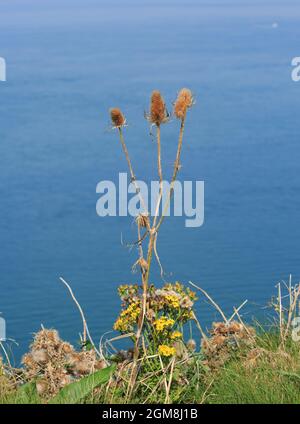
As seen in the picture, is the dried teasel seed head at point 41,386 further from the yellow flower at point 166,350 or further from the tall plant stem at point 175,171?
the tall plant stem at point 175,171

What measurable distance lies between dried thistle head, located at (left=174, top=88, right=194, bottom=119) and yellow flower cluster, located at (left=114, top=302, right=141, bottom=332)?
87cm

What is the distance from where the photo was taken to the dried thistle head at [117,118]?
14.3ft

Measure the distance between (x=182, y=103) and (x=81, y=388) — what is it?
1219 millimetres

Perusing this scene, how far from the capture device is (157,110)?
428 centimetres

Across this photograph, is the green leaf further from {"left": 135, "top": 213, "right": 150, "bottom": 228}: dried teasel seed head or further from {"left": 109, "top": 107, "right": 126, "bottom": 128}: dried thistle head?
{"left": 109, "top": 107, "right": 126, "bottom": 128}: dried thistle head

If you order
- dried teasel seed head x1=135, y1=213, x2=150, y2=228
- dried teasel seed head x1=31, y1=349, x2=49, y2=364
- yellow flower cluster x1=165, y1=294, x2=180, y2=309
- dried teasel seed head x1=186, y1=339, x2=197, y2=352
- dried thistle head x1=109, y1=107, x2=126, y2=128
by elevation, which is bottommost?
dried teasel seed head x1=31, y1=349, x2=49, y2=364

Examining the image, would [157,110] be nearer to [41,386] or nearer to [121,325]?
[121,325]

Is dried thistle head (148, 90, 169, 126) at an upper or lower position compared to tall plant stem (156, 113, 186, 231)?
upper

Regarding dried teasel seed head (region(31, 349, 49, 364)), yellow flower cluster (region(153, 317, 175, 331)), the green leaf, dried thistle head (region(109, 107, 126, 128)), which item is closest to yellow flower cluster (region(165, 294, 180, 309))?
yellow flower cluster (region(153, 317, 175, 331))

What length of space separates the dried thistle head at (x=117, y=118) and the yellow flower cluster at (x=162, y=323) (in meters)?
0.83

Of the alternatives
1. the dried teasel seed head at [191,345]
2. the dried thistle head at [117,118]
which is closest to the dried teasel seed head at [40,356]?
the dried teasel seed head at [191,345]

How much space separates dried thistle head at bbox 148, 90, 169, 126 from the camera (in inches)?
168

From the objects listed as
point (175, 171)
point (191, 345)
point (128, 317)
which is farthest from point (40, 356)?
point (175, 171)

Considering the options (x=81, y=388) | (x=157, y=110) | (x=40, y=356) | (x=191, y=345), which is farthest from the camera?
(x=191, y=345)
